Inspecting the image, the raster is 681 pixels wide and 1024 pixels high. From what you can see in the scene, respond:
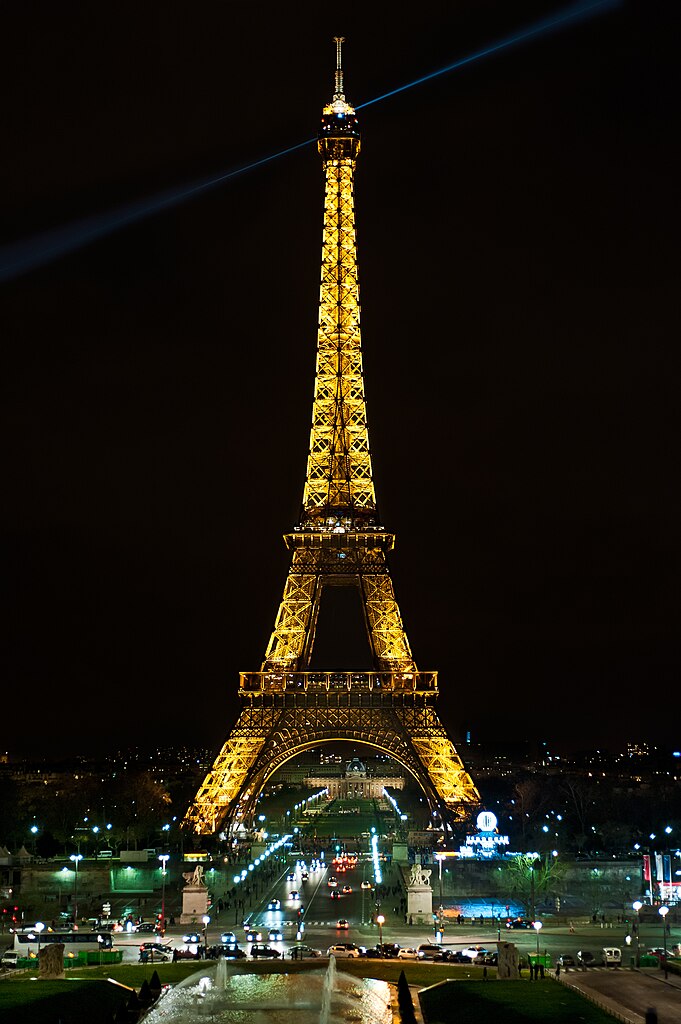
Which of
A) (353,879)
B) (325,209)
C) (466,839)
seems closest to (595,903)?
(466,839)

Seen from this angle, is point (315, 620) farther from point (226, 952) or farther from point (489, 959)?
point (489, 959)

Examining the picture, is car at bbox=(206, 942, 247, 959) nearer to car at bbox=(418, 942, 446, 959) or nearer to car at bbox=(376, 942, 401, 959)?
car at bbox=(376, 942, 401, 959)

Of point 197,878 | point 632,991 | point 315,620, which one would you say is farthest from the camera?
point 315,620

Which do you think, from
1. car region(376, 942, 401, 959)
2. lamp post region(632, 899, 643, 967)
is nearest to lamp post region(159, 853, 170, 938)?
car region(376, 942, 401, 959)

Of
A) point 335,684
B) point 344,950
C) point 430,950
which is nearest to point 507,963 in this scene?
point 430,950

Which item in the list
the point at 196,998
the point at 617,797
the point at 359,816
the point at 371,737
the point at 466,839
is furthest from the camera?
the point at 359,816

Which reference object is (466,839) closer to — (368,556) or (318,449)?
(368,556)

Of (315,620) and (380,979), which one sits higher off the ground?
(315,620)
